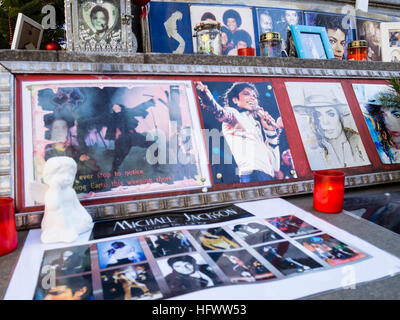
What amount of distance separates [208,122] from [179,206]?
0.89 ft

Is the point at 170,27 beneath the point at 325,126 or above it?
above

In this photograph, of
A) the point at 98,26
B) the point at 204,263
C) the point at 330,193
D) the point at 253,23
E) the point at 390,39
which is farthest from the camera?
the point at 390,39

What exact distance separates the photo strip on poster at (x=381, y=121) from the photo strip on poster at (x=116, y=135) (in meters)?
0.66

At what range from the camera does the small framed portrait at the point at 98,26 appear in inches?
35.0

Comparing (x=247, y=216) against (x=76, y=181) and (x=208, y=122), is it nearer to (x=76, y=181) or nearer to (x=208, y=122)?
(x=208, y=122)

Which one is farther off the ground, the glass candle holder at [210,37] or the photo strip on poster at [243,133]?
the glass candle holder at [210,37]

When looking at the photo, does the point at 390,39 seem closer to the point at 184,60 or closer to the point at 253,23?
the point at 253,23

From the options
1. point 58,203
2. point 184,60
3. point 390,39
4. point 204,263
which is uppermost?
point 390,39

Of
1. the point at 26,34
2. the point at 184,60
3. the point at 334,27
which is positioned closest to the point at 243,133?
the point at 184,60

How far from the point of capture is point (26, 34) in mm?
945

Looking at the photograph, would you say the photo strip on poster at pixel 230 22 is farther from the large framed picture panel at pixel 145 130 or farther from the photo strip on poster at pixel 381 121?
the photo strip on poster at pixel 381 121

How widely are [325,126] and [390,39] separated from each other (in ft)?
2.74

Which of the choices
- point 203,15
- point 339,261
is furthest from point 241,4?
point 339,261

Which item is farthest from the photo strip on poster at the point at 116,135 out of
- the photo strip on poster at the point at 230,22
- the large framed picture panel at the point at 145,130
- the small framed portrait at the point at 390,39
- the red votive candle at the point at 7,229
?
the small framed portrait at the point at 390,39
